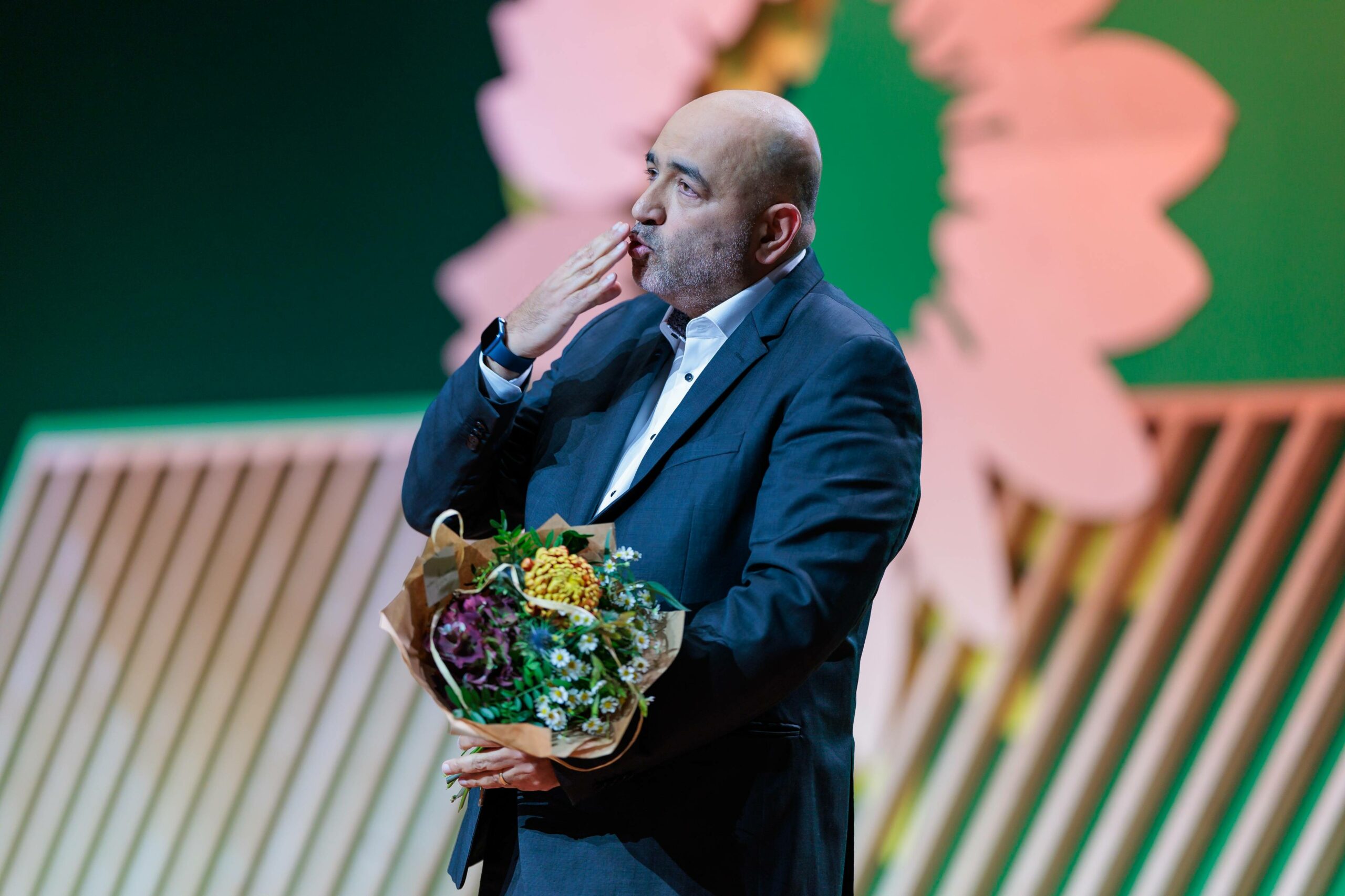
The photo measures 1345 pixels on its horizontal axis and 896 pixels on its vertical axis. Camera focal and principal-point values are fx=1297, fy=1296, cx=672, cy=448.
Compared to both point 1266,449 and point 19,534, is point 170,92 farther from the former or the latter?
point 1266,449

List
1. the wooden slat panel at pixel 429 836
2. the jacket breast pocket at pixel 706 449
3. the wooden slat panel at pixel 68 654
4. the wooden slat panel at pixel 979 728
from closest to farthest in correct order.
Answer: the jacket breast pocket at pixel 706 449
the wooden slat panel at pixel 979 728
the wooden slat panel at pixel 429 836
the wooden slat panel at pixel 68 654

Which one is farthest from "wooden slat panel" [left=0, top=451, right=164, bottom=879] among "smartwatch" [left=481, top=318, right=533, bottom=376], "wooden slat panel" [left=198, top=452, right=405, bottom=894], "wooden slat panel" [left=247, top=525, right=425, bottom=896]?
"smartwatch" [left=481, top=318, right=533, bottom=376]

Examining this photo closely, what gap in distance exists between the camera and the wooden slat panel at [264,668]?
329 centimetres

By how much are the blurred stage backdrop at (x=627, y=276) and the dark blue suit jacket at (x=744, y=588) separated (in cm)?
131

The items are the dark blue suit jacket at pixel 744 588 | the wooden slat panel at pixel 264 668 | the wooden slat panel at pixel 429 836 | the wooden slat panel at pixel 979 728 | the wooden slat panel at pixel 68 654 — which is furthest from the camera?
the wooden slat panel at pixel 68 654

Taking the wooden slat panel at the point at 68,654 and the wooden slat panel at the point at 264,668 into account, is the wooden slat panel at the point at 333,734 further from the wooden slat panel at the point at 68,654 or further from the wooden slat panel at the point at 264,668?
the wooden slat panel at the point at 68,654

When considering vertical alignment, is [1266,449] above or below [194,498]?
above

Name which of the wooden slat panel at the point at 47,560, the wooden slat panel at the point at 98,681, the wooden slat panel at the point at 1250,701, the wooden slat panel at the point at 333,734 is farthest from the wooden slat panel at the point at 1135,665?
the wooden slat panel at the point at 47,560

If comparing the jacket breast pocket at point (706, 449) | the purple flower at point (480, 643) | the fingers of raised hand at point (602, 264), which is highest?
the fingers of raised hand at point (602, 264)

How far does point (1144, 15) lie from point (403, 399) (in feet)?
6.24

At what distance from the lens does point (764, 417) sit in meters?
1.46

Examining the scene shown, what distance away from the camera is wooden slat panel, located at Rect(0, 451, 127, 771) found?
11.2ft

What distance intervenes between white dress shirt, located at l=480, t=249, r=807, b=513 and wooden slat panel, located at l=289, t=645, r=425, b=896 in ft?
5.78

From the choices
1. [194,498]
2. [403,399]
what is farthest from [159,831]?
[403,399]
